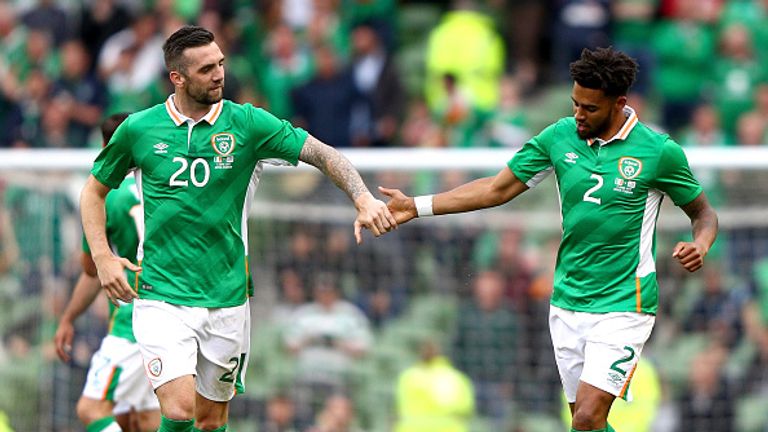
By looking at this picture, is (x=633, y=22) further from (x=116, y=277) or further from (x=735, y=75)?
(x=116, y=277)

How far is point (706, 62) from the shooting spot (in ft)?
55.4

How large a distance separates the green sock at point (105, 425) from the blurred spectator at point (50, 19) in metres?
8.60

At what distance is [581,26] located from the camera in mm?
17078

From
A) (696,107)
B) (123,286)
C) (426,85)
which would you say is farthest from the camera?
(426,85)

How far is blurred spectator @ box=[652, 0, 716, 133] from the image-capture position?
16781 mm

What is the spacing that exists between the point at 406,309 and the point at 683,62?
14.1 feet

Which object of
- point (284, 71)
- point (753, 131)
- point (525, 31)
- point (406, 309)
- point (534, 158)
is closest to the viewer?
point (534, 158)

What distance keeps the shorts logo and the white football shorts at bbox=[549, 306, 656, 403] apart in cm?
220

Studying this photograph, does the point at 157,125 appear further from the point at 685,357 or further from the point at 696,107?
the point at 696,107

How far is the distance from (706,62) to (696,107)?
0.61m

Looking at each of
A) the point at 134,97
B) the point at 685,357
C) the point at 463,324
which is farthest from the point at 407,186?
the point at 134,97

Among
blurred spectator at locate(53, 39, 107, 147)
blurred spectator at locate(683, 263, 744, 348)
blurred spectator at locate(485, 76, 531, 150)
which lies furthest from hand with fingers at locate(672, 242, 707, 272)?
blurred spectator at locate(53, 39, 107, 147)

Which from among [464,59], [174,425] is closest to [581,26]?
[464,59]

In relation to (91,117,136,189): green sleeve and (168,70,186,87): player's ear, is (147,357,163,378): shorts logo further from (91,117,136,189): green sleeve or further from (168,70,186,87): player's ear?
(168,70,186,87): player's ear
